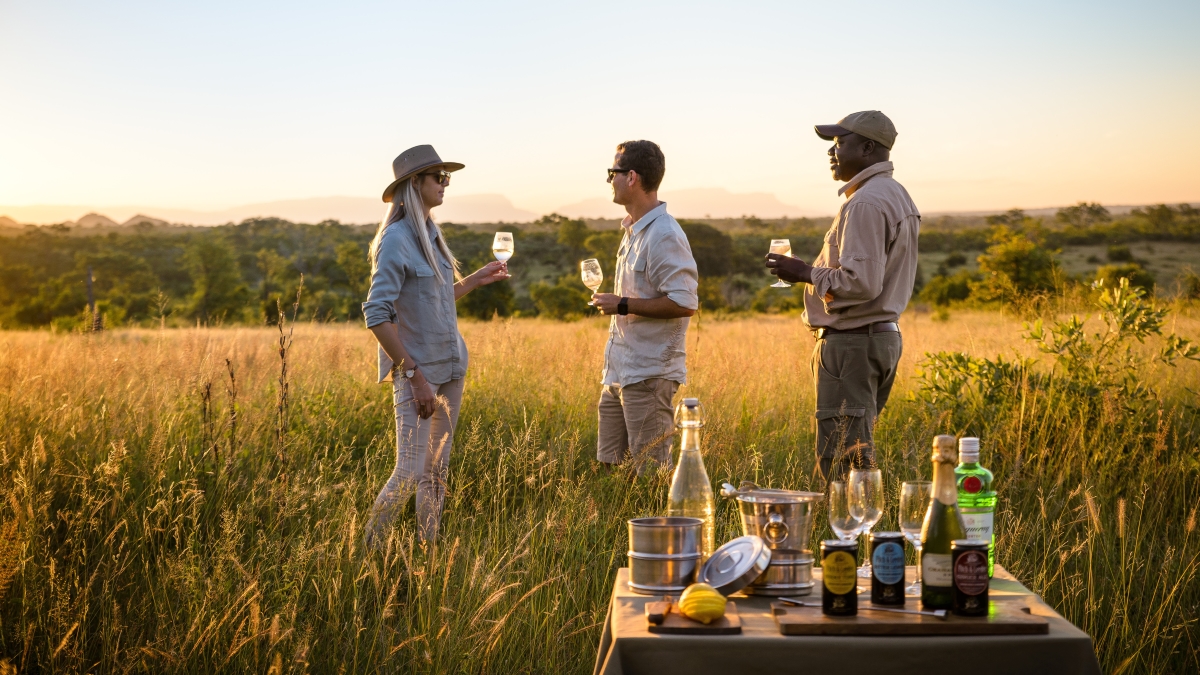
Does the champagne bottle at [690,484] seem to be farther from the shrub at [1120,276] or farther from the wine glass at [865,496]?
the shrub at [1120,276]

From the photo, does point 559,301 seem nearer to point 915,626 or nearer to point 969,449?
point 969,449

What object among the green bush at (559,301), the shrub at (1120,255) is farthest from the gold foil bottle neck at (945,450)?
the shrub at (1120,255)

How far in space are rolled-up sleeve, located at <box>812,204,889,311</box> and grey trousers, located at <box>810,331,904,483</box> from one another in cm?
24

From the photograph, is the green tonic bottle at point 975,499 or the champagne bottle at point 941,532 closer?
the champagne bottle at point 941,532

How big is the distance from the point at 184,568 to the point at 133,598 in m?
0.42

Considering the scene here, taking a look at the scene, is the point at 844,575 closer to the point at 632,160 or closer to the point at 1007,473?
the point at 632,160

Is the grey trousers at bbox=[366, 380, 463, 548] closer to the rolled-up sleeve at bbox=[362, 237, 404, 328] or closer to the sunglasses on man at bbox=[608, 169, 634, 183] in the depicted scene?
the rolled-up sleeve at bbox=[362, 237, 404, 328]

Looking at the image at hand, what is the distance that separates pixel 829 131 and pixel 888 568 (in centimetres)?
247

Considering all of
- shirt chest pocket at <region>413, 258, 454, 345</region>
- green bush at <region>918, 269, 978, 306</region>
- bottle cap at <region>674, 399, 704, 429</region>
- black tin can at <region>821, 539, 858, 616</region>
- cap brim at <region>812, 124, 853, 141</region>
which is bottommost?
green bush at <region>918, 269, 978, 306</region>

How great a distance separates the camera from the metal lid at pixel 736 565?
183 cm

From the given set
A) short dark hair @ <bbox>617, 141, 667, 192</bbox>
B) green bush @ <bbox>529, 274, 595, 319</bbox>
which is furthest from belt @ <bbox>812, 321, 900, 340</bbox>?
green bush @ <bbox>529, 274, 595, 319</bbox>

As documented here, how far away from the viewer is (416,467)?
366cm

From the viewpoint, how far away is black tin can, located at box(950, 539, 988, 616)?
5.48ft

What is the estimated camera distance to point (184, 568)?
294 centimetres
